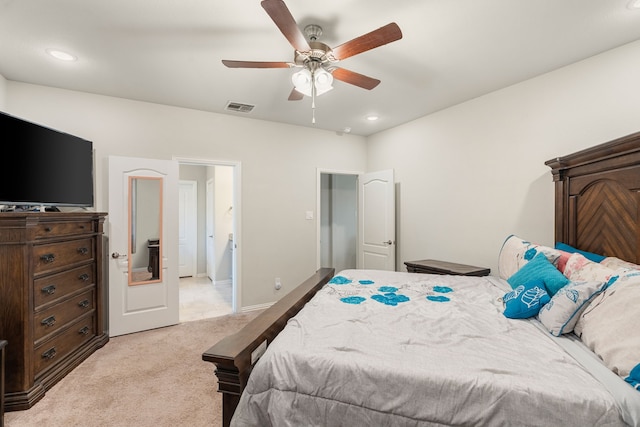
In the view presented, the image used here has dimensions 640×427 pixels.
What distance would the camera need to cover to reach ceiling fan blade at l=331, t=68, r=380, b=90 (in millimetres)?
2141

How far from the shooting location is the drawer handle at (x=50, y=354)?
2.23m

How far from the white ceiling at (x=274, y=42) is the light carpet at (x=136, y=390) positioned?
2.58 m

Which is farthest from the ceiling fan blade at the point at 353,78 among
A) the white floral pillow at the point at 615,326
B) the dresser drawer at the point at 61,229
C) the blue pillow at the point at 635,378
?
the dresser drawer at the point at 61,229

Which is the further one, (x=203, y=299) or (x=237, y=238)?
(x=203, y=299)

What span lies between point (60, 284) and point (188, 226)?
373 cm

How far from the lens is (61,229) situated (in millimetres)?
→ 2441

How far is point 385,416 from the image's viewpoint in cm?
113

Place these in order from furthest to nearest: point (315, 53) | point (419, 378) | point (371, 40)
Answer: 1. point (315, 53)
2. point (371, 40)
3. point (419, 378)

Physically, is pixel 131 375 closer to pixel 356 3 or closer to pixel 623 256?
pixel 356 3

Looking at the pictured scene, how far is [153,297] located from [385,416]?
3113 mm

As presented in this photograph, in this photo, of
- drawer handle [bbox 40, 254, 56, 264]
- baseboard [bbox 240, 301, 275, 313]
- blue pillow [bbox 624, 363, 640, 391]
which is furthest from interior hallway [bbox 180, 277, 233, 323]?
blue pillow [bbox 624, 363, 640, 391]

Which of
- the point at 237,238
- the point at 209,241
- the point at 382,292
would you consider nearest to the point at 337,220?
the point at 237,238

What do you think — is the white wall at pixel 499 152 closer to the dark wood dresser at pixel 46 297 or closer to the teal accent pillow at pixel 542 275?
the teal accent pillow at pixel 542 275

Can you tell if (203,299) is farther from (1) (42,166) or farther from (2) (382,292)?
(2) (382,292)
